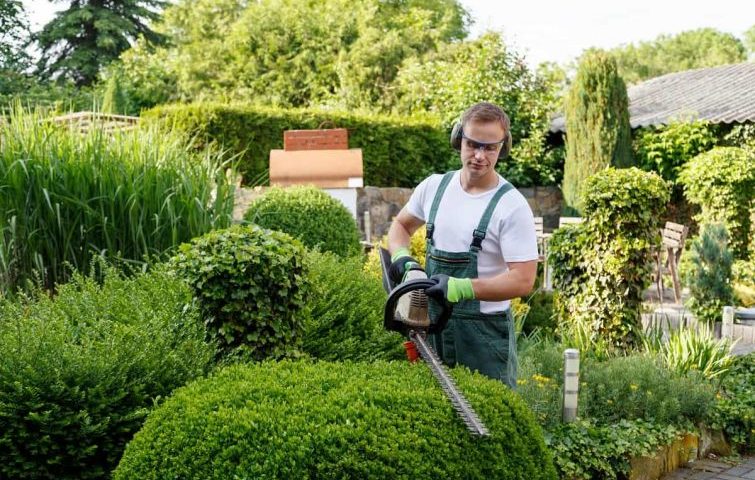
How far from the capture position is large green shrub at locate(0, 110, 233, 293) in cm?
529

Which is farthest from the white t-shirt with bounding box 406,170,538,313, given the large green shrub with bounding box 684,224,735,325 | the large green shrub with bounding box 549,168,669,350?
the large green shrub with bounding box 684,224,735,325

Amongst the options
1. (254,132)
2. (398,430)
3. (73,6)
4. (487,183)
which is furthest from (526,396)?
(73,6)

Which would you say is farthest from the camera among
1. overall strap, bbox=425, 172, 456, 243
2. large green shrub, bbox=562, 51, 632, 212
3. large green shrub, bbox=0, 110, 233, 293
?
large green shrub, bbox=562, 51, 632, 212

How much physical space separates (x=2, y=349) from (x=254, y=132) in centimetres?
1101

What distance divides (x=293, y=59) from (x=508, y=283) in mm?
23193

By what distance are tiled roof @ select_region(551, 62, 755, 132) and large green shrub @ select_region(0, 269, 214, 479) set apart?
548 inches

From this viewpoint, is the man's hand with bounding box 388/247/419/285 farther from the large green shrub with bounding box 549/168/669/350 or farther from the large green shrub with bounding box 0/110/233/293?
the large green shrub with bounding box 549/168/669/350

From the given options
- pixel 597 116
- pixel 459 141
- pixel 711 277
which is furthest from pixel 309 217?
pixel 597 116

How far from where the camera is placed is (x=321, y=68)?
82.6 feet

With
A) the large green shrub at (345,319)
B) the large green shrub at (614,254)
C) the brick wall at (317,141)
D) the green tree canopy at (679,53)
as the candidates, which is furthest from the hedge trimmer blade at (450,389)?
the green tree canopy at (679,53)

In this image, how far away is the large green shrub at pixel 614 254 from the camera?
6.48 metres

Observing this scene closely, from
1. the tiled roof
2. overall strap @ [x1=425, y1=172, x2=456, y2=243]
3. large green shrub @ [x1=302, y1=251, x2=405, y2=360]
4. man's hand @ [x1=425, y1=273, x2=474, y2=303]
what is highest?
the tiled roof

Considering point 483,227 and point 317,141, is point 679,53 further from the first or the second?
point 483,227

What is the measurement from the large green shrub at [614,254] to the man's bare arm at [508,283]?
3438mm
